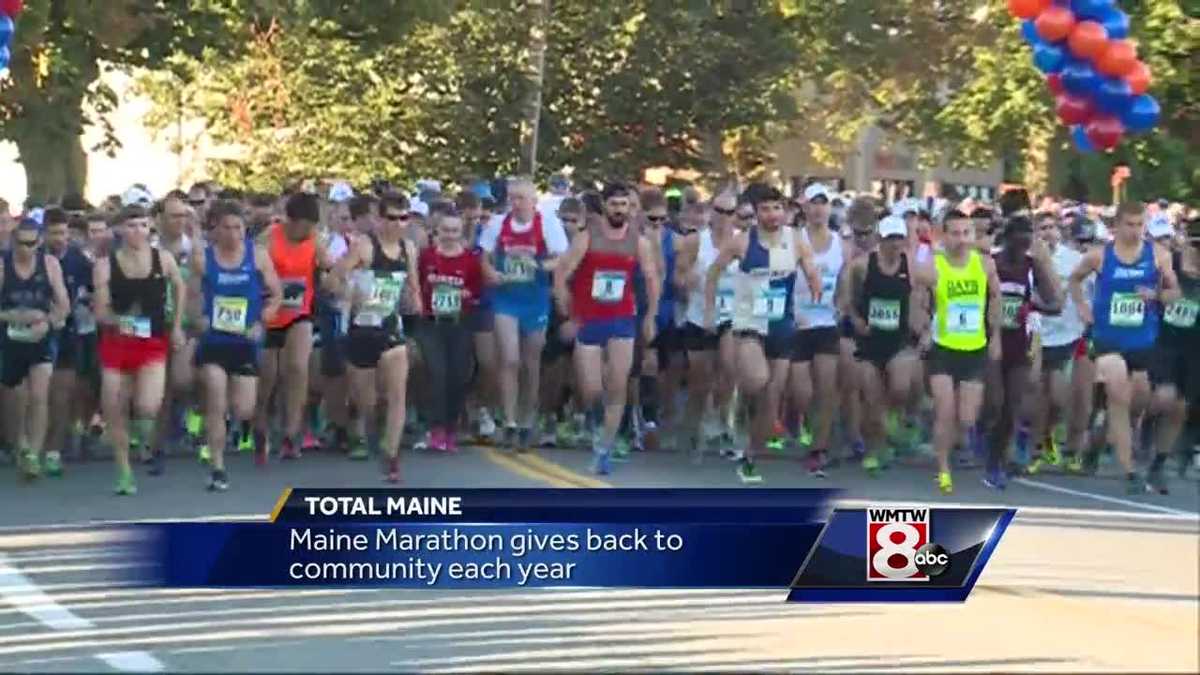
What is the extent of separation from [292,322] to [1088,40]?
Result: 6331 millimetres

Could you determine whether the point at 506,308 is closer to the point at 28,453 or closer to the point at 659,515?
the point at 28,453

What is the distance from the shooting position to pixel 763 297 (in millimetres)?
14266

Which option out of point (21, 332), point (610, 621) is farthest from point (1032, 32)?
point (610, 621)

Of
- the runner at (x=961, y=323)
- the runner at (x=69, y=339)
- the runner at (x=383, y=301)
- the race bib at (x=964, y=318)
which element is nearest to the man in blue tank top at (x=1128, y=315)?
the runner at (x=961, y=323)

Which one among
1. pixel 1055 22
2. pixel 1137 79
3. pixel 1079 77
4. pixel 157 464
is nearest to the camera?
pixel 157 464

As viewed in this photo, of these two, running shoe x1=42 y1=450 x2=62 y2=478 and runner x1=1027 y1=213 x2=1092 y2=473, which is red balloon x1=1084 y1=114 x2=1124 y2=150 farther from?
running shoe x1=42 y1=450 x2=62 y2=478

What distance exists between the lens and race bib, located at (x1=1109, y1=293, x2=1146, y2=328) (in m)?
14.3

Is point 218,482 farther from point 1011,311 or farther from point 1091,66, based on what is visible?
point 1091,66

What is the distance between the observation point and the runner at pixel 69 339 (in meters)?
14.9

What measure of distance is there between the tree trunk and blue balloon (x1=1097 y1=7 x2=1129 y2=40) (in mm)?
12713

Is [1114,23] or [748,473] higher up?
[1114,23]

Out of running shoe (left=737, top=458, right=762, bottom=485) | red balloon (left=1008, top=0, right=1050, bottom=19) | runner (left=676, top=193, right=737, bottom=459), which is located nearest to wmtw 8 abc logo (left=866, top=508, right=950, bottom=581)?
running shoe (left=737, top=458, right=762, bottom=485)

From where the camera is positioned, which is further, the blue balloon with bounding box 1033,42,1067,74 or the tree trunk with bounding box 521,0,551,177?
the tree trunk with bounding box 521,0,551,177

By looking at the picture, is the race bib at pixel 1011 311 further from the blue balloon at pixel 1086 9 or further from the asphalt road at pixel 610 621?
the blue balloon at pixel 1086 9
